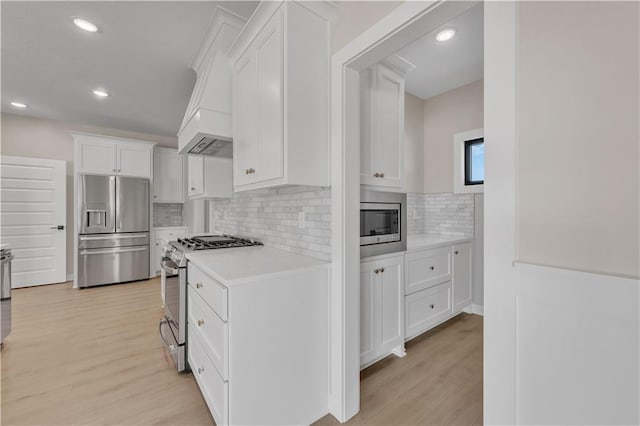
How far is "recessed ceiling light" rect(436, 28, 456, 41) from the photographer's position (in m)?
2.29

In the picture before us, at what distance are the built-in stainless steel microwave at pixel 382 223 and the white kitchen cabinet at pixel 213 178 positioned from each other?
6.32 ft

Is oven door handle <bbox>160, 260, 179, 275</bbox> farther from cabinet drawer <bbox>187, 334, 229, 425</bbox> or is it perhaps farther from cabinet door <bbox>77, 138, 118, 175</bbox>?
cabinet door <bbox>77, 138, 118, 175</bbox>

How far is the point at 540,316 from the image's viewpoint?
86 centimetres

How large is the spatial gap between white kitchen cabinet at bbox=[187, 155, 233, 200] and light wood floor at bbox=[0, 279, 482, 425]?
5.12 feet

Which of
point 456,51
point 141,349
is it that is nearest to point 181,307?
point 141,349

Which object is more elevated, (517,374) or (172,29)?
(172,29)

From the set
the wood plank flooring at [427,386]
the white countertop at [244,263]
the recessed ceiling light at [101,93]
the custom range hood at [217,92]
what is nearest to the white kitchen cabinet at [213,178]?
the custom range hood at [217,92]

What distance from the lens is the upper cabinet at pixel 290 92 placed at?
1.57 m

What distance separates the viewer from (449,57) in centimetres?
272

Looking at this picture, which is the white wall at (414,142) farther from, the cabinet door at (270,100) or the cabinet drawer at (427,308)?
the cabinet door at (270,100)

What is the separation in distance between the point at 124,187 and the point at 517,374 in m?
5.48

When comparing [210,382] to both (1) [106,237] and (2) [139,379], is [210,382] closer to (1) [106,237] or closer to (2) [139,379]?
(2) [139,379]

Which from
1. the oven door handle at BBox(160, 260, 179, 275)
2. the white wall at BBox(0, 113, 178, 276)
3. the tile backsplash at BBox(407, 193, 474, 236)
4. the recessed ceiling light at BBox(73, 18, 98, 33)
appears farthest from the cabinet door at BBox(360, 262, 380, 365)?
the white wall at BBox(0, 113, 178, 276)

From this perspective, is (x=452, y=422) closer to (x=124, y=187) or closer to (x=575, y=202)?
(x=575, y=202)
